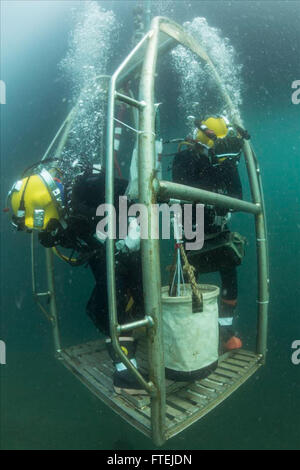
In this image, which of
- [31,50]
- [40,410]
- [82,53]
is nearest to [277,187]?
[82,53]

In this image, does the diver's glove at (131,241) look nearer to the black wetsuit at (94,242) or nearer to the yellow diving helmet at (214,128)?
the black wetsuit at (94,242)

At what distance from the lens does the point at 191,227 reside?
2932 millimetres

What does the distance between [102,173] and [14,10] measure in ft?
45.8

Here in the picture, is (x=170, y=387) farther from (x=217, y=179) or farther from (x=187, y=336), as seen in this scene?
(x=217, y=179)

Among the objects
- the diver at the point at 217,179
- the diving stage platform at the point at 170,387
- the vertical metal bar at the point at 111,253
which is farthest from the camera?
the diver at the point at 217,179

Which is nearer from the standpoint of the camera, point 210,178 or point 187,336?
point 187,336

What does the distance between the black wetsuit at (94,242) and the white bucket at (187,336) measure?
488 millimetres

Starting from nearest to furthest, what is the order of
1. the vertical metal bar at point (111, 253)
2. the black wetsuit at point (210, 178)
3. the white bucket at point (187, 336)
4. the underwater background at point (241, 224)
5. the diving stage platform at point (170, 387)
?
the vertical metal bar at point (111, 253)
the diving stage platform at point (170, 387)
the white bucket at point (187, 336)
the black wetsuit at point (210, 178)
the underwater background at point (241, 224)

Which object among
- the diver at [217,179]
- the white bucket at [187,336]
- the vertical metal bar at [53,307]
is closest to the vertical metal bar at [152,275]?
the white bucket at [187,336]

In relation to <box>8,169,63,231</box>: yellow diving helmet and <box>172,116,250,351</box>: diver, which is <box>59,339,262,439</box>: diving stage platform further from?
<box>8,169,63,231</box>: yellow diving helmet

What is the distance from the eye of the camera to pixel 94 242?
2.32 meters

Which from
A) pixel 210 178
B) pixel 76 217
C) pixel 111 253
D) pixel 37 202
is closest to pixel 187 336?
pixel 111 253

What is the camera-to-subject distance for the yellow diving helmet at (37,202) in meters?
2.17

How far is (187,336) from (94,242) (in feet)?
3.48
